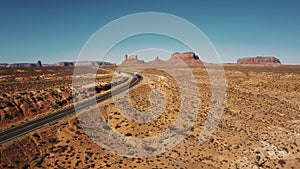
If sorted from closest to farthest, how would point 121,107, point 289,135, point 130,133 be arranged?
point 130,133 → point 289,135 → point 121,107

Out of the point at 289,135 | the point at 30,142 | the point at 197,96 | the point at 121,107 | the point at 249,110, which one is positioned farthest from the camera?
the point at 197,96

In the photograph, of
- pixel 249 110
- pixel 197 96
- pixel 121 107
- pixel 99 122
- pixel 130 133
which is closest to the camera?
pixel 130 133

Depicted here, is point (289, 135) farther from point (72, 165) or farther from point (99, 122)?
point (72, 165)

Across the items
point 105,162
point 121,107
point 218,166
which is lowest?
point 218,166

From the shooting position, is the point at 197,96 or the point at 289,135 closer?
the point at 289,135

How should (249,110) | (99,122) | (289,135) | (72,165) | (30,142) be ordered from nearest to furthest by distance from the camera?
(72,165) → (30,142) → (99,122) → (289,135) → (249,110)

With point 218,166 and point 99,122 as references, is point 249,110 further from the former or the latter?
point 99,122

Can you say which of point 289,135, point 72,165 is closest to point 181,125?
point 289,135

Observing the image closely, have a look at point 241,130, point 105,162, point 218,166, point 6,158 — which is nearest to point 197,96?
point 241,130

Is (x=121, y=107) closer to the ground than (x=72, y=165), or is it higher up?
higher up
